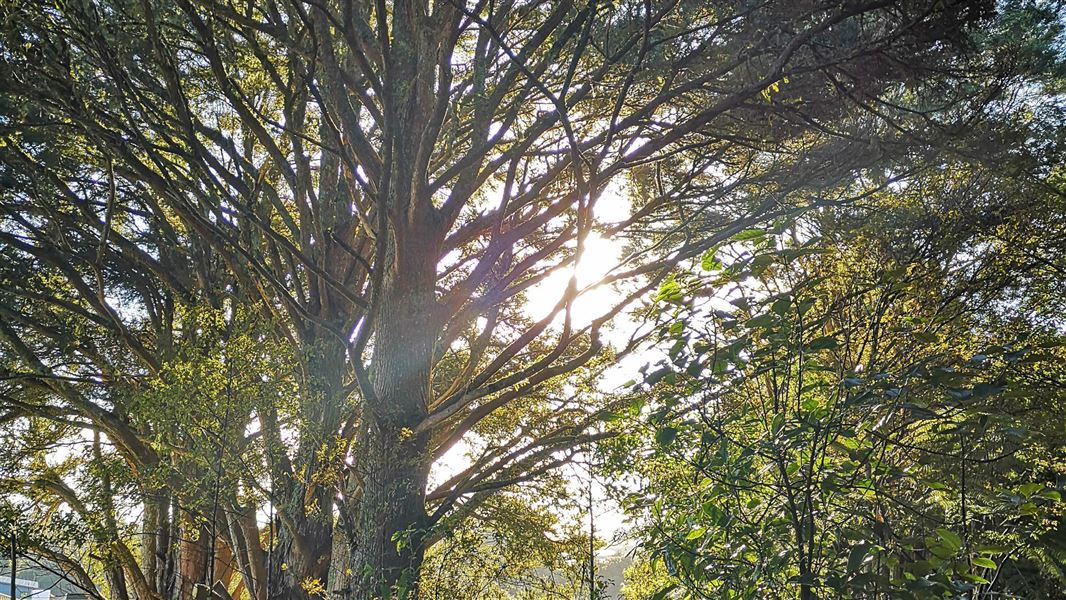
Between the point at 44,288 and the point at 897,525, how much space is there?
832 cm

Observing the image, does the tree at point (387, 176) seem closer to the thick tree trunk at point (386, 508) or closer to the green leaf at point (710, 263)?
the thick tree trunk at point (386, 508)

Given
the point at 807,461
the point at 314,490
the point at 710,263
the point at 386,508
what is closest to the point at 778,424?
the point at 807,461

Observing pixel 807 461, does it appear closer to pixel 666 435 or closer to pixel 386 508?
pixel 666 435

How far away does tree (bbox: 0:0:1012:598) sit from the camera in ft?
15.3

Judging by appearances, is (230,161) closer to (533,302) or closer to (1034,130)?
(533,302)

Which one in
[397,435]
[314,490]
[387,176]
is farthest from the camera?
[314,490]

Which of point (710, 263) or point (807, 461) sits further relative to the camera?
point (807, 461)

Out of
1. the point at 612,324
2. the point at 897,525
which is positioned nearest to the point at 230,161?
the point at 612,324

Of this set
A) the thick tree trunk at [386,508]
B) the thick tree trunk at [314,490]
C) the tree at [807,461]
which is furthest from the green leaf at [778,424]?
the thick tree trunk at [314,490]

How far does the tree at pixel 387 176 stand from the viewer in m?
4.67

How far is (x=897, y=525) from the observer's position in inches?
135

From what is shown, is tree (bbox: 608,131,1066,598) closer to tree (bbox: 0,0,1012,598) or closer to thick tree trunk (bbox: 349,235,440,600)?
tree (bbox: 0,0,1012,598)

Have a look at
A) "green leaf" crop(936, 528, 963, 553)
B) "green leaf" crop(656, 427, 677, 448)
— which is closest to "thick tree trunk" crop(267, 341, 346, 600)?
"green leaf" crop(656, 427, 677, 448)

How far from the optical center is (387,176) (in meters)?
5.06
